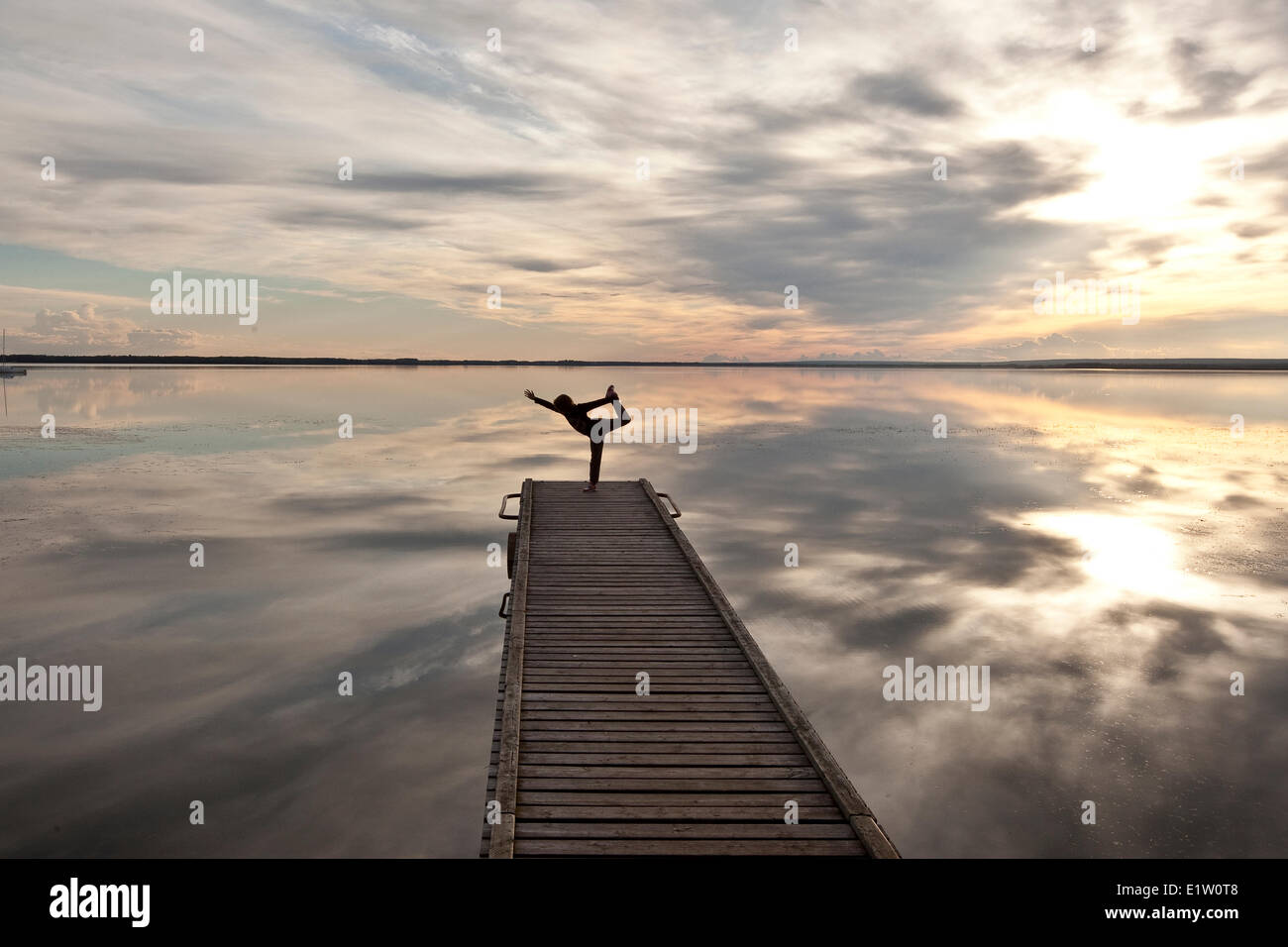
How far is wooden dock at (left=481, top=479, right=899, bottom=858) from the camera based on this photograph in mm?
7289

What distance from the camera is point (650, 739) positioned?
357 inches

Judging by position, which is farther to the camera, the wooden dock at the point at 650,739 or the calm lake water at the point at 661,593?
the calm lake water at the point at 661,593

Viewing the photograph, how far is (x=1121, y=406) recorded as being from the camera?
89.4 m

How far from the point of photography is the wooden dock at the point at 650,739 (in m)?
7.29

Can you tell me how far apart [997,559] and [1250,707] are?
9.97 metres

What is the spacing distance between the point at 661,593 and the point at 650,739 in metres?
5.41

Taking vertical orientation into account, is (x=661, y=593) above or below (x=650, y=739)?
above

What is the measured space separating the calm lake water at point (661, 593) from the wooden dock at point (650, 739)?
1.97m

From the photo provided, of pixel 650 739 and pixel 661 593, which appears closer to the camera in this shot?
pixel 650 739

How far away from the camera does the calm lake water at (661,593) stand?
10258 mm

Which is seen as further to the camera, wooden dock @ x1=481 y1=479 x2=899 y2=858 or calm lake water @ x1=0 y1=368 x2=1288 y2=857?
calm lake water @ x1=0 y1=368 x2=1288 y2=857

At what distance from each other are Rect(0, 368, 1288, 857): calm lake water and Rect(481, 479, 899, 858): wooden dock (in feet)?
6.45
